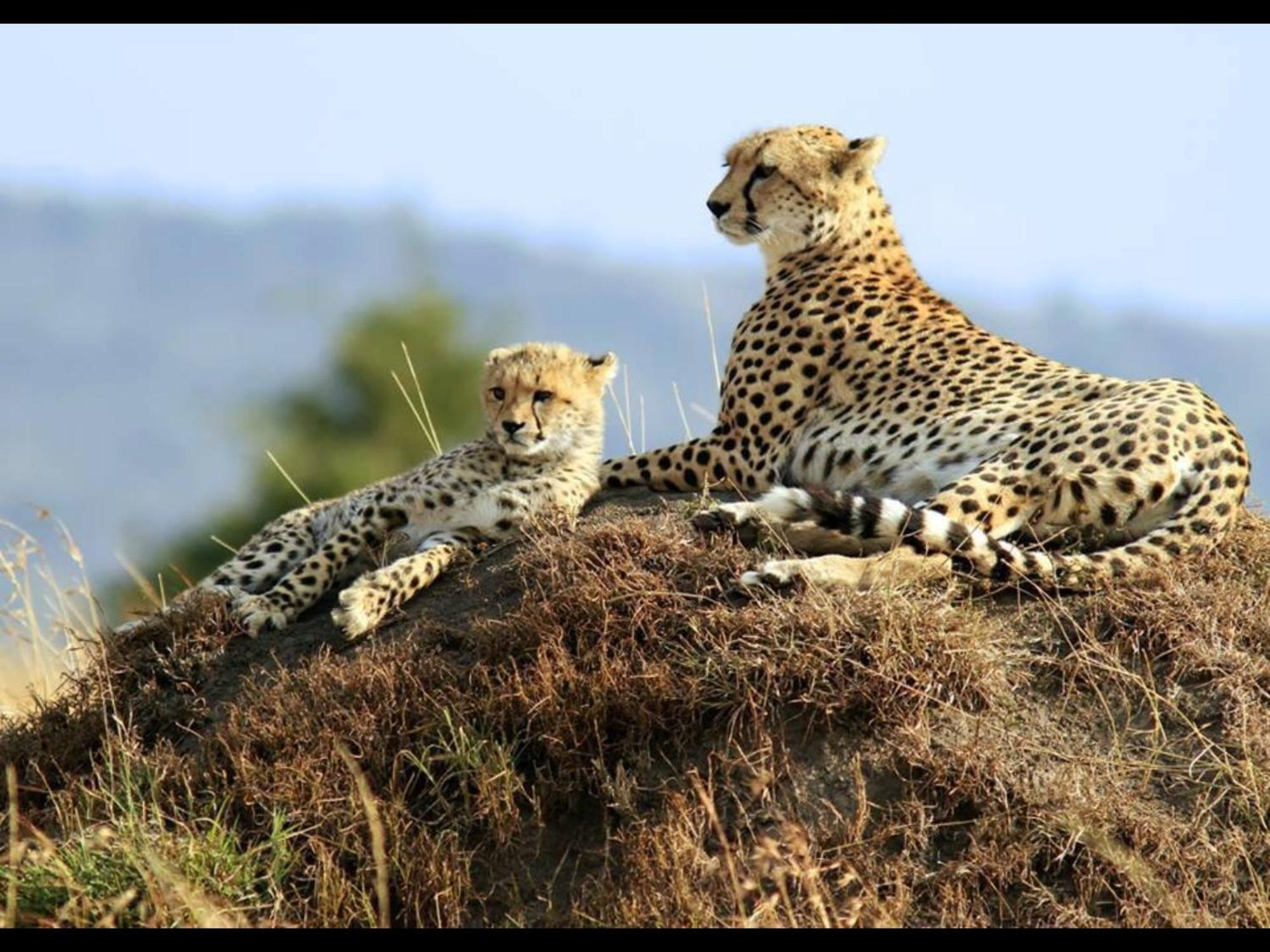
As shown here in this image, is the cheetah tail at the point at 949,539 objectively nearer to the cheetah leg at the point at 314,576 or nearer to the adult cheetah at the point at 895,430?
the adult cheetah at the point at 895,430

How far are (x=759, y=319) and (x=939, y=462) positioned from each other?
1082 mm

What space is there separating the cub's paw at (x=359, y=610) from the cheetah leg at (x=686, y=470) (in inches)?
43.9

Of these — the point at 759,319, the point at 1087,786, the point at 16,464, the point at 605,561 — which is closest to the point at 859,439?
the point at 759,319

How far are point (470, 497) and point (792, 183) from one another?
1.69 m

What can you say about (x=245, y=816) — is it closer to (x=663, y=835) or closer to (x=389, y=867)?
(x=389, y=867)

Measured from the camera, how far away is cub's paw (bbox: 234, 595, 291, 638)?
220 inches

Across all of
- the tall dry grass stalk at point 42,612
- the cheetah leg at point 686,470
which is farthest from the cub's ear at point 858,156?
the tall dry grass stalk at point 42,612

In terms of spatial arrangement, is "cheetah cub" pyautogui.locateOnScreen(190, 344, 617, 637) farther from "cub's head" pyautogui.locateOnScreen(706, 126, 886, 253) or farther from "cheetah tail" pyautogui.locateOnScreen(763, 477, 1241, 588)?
"cub's head" pyautogui.locateOnScreen(706, 126, 886, 253)

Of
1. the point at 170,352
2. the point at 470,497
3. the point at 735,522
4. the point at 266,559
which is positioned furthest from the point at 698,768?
the point at 170,352

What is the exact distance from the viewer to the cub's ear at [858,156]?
679cm

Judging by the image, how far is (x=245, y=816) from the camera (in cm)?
483

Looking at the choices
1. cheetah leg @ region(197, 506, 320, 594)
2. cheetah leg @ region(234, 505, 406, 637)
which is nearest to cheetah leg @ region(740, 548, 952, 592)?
cheetah leg @ region(234, 505, 406, 637)

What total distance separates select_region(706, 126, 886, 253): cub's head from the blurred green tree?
1188 cm

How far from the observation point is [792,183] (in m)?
6.79
